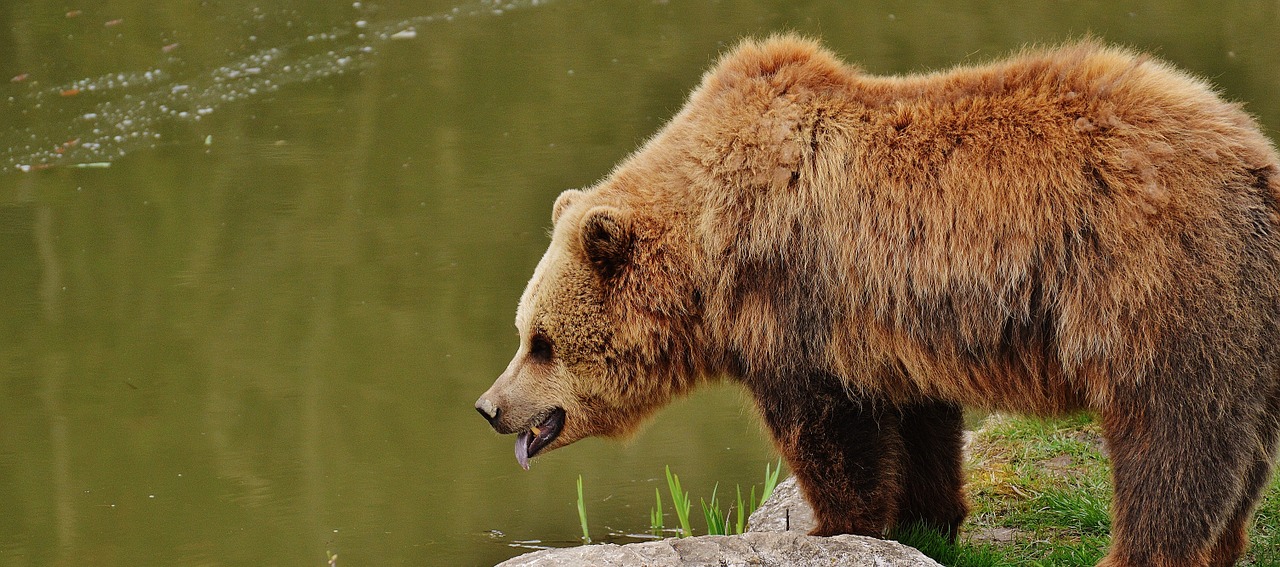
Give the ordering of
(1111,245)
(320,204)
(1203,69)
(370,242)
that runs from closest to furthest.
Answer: (1111,245) → (370,242) → (320,204) → (1203,69)

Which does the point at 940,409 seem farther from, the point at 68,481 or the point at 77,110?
the point at 77,110

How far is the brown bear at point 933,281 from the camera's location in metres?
3.74

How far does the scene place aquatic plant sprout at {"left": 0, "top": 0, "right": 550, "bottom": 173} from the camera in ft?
37.3

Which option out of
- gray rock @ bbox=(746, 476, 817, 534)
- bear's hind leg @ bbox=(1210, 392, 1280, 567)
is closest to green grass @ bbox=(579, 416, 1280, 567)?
gray rock @ bbox=(746, 476, 817, 534)

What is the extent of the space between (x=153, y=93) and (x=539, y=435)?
901 cm

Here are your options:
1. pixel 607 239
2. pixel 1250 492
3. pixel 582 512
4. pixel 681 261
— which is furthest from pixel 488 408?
pixel 1250 492

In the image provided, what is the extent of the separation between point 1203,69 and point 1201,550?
860 centimetres

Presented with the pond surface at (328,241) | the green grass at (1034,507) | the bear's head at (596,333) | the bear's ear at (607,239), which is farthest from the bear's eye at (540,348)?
the pond surface at (328,241)

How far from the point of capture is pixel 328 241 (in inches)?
384

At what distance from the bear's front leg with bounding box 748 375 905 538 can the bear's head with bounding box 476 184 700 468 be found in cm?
36

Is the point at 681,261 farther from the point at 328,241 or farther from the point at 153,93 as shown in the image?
the point at 153,93

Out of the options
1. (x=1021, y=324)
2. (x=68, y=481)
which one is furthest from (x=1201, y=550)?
(x=68, y=481)

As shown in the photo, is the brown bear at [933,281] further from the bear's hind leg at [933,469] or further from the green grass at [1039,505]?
the green grass at [1039,505]

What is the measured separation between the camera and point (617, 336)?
440cm
